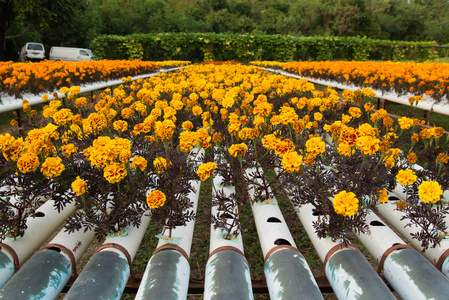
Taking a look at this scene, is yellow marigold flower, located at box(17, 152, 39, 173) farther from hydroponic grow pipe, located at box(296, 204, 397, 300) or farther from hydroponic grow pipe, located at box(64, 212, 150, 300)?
hydroponic grow pipe, located at box(296, 204, 397, 300)

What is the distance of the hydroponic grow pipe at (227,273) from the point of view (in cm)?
153

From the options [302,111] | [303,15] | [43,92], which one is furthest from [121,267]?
[303,15]

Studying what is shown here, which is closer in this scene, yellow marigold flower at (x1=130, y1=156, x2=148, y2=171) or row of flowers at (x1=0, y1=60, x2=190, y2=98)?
yellow marigold flower at (x1=130, y1=156, x2=148, y2=171)

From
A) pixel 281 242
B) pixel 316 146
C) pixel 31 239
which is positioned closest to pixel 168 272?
pixel 281 242

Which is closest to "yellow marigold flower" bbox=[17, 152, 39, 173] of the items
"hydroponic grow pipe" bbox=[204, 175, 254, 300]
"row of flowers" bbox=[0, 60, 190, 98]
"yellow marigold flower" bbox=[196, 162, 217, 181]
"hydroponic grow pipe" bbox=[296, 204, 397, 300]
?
"yellow marigold flower" bbox=[196, 162, 217, 181]

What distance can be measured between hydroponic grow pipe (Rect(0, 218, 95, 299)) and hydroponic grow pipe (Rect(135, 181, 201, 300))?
0.48 m

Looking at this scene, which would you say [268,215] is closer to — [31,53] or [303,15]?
[31,53]

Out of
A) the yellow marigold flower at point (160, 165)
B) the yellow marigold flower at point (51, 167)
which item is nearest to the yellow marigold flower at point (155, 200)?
the yellow marigold flower at point (160, 165)

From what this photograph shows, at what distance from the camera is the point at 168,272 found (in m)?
1.69

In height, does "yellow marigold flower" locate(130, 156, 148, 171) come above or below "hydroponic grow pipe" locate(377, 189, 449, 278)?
above

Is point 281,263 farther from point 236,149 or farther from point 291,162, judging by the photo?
point 236,149

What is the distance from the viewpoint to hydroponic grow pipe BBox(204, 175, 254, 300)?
153cm

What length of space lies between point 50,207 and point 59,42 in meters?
37.2

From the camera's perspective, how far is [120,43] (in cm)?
2247
